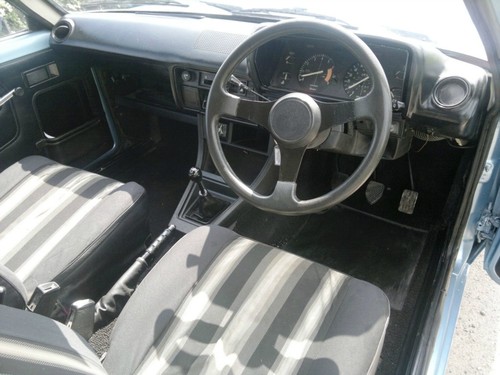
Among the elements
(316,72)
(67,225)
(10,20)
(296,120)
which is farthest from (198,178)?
(10,20)

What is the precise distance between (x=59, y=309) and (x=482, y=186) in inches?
52.7

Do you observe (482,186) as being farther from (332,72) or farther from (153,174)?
(153,174)

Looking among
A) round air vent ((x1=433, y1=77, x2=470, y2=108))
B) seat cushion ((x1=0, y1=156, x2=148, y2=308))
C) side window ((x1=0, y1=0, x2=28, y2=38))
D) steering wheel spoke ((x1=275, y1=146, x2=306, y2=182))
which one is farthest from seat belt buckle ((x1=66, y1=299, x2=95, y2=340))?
side window ((x1=0, y1=0, x2=28, y2=38))

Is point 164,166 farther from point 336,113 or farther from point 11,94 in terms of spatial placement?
point 336,113

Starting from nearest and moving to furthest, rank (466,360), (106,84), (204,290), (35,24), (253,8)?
(204,290) → (466,360) → (253,8) → (35,24) → (106,84)

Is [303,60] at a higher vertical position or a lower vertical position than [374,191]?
higher

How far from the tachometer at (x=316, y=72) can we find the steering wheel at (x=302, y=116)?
311 mm

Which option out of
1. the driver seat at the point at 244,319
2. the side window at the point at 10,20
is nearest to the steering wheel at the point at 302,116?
the driver seat at the point at 244,319

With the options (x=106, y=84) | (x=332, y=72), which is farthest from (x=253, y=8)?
(x=106, y=84)

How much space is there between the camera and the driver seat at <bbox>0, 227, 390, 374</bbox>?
42.6 inches

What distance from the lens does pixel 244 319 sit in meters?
1.18

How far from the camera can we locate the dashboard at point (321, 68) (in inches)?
55.4

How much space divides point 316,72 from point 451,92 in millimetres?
438

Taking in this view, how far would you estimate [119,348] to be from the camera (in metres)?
1.13
